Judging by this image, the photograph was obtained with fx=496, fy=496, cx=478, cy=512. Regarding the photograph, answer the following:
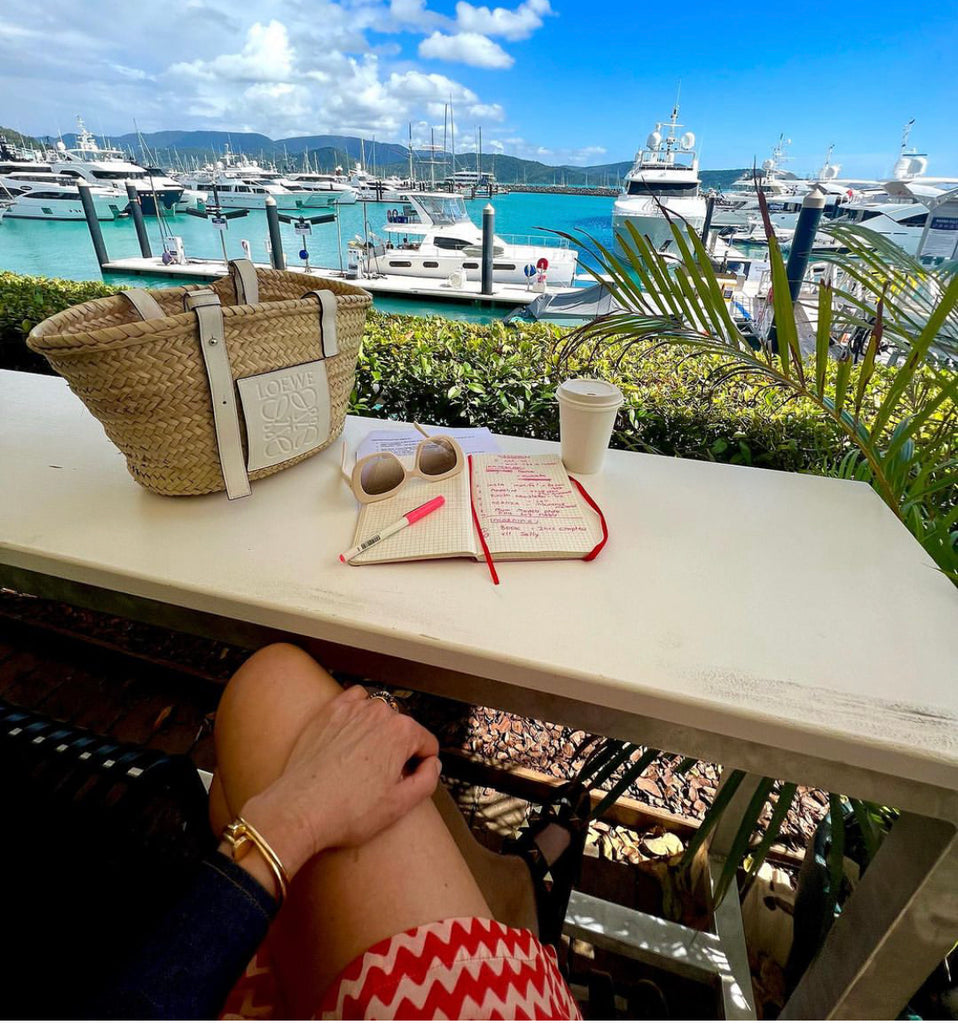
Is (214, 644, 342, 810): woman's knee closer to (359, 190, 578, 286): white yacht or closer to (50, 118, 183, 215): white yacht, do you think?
(359, 190, 578, 286): white yacht

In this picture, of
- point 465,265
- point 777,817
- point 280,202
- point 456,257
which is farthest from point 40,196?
point 777,817

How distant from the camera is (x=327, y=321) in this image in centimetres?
85

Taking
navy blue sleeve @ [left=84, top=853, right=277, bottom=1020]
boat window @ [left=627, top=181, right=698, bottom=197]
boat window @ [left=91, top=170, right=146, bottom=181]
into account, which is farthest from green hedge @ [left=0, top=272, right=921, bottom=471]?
boat window @ [left=91, top=170, right=146, bottom=181]

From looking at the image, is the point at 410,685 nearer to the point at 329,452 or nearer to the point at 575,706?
the point at 575,706

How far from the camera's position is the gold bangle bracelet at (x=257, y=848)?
507mm

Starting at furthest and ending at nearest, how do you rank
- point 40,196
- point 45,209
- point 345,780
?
point 45,209 → point 40,196 → point 345,780

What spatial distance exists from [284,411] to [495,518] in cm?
41

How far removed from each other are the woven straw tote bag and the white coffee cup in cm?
42

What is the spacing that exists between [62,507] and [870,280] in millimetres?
1593

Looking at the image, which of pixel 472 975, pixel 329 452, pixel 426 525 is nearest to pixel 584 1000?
pixel 472 975

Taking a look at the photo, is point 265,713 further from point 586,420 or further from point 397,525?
point 586,420

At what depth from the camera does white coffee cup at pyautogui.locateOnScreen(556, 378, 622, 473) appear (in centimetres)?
87

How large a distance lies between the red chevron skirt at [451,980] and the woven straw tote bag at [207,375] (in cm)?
66

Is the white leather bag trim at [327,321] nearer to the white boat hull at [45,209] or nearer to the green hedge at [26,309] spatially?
the green hedge at [26,309]
